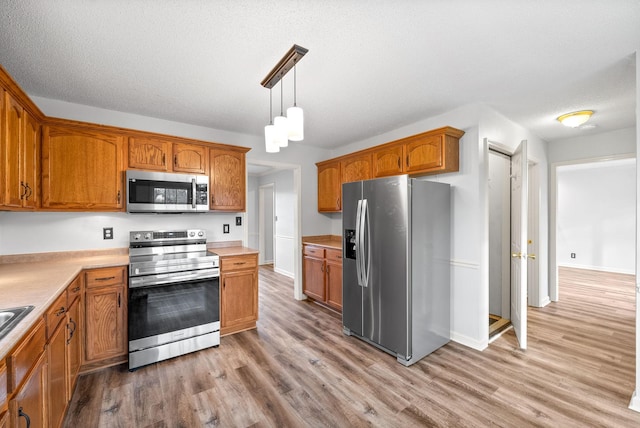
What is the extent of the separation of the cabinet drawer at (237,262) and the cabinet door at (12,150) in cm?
166

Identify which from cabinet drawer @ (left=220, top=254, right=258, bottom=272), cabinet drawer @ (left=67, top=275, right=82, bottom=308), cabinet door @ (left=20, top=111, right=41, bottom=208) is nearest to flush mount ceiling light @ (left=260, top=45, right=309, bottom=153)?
cabinet drawer @ (left=220, top=254, right=258, bottom=272)

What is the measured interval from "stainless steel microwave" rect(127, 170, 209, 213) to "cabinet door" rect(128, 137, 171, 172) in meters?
0.13

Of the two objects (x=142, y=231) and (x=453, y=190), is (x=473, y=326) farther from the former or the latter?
(x=142, y=231)

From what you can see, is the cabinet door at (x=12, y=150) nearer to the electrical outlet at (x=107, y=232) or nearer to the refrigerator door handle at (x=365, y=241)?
the electrical outlet at (x=107, y=232)

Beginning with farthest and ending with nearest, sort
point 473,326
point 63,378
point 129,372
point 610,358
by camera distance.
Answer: point 473,326
point 610,358
point 129,372
point 63,378

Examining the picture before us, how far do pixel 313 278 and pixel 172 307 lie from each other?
206cm

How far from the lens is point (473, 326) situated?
2.86 m

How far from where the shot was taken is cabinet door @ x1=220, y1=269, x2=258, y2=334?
3094mm

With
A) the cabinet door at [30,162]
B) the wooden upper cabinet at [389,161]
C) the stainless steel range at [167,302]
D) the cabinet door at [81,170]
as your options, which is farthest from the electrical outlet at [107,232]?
the wooden upper cabinet at [389,161]

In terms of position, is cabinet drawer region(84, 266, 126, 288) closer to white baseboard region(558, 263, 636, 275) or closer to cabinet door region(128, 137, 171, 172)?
cabinet door region(128, 137, 171, 172)

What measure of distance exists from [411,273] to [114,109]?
3479mm

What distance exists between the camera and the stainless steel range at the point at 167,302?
8.28 feet

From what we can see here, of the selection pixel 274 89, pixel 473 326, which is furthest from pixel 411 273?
pixel 274 89

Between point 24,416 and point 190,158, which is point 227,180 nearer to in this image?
point 190,158
